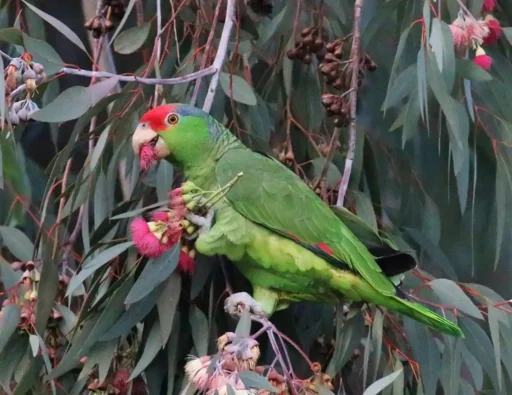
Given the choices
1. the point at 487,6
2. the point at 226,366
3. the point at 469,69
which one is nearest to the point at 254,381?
the point at 226,366

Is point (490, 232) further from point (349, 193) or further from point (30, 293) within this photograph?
point (30, 293)

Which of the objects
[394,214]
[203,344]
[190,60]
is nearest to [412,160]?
[394,214]

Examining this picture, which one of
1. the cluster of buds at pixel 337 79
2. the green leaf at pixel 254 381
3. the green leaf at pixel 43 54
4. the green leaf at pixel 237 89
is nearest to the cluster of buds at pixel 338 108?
the cluster of buds at pixel 337 79

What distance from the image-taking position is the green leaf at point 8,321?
131cm

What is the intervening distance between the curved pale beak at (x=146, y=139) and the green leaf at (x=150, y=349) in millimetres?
313

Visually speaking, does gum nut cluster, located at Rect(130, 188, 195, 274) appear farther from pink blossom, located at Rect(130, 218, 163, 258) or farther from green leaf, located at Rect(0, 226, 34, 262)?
green leaf, located at Rect(0, 226, 34, 262)

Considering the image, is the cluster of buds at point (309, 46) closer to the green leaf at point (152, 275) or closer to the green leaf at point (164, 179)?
the green leaf at point (164, 179)

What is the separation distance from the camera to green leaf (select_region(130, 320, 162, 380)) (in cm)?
131

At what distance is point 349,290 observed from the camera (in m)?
1.41

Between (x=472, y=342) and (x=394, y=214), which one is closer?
(x=472, y=342)

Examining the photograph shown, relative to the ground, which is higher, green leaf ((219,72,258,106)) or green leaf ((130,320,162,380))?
green leaf ((219,72,258,106))

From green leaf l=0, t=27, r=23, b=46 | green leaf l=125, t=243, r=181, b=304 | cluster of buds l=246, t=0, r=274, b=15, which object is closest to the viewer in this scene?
green leaf l=125, t=243, r=181, b=304

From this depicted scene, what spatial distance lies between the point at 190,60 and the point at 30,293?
1.87 feet

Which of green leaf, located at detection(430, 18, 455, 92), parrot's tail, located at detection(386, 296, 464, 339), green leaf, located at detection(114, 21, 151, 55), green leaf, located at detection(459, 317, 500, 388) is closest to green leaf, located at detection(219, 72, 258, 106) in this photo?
green leaf, located at detection(114, 21, 151, 55)
